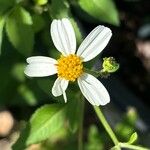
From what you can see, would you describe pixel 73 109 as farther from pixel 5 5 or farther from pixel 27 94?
pixel 27 94

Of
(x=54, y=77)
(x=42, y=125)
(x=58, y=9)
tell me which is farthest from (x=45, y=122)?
(x=58, y=9)

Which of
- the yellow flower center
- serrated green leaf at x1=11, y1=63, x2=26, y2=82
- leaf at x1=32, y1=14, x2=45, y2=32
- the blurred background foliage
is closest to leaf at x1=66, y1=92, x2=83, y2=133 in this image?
the blurred background foliage

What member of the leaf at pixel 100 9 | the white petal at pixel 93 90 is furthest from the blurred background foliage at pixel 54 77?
the white petal at pixel 93 90

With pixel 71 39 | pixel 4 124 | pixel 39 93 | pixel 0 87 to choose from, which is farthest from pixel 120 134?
pixel 4 124

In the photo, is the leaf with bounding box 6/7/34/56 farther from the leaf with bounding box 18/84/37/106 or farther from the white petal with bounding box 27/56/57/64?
the leaf with bounding box 18/84/37/106

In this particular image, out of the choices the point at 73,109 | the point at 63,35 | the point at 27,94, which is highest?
A: the point at 63,35

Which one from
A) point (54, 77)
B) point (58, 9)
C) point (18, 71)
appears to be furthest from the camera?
point (18, 71)

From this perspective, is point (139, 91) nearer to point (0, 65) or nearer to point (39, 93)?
point (39, 93)
